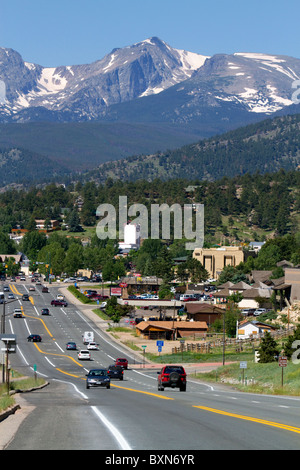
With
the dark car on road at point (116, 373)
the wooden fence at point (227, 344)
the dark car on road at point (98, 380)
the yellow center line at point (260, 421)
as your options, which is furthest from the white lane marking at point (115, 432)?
the wooden fence at point (227, 344)

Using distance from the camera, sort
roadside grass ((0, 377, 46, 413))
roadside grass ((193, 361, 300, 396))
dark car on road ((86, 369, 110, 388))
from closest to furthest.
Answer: roadside grass ((0, 377, 46, 413)) < roadside grass ((193, 361, 300, 396)) < dark car on road ((86, 369, 110, 388))

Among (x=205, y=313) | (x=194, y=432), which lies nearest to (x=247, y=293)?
(x=205, y=313)

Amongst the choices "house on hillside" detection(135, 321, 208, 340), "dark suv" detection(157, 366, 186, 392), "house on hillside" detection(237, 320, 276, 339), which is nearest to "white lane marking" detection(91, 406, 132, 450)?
"dark suv" detection(157, 366, 186, 392)

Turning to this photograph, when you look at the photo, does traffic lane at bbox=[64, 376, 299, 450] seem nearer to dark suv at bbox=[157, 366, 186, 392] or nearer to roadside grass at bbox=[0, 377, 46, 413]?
roadside grass at bbox=[0, 377, 46, 413]

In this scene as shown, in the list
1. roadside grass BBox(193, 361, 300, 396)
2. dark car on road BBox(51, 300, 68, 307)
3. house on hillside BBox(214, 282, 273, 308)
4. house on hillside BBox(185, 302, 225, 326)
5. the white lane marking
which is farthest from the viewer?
dark car on road BBox(51, 300, 68, 307)

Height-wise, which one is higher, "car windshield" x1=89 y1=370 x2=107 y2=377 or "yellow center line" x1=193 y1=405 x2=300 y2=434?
"yellow center line" x1=193 y1=405 x2=300 y2=434

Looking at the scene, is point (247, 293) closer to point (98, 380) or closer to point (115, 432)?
point (98, 380)

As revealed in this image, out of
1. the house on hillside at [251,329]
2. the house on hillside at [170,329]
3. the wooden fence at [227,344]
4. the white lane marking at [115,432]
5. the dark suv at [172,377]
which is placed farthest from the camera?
the house on hillside at [170,329]

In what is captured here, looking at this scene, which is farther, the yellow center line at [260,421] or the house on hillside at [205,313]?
the house on hillside at [205,313]

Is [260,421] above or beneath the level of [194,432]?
beneath

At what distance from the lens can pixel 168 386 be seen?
43.8 m

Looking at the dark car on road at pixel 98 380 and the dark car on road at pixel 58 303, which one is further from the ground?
the dark car on road at pixel 58 303

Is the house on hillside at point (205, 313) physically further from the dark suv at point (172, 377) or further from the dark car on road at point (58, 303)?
the dark suv at point (172, 377)

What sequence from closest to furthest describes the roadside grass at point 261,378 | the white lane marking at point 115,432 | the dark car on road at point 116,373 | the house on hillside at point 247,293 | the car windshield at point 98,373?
the white lane marking at point 115,432 < the roadside grass at point 261,378 < the car windshield at point 98,373 < the dark car on road at point 116,373 < the house on hillside at point 247,293
